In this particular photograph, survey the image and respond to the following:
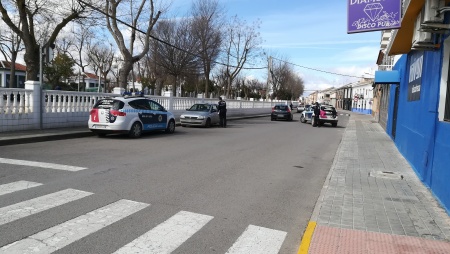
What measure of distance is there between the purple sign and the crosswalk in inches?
270

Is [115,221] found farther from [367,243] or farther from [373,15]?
[373,15]

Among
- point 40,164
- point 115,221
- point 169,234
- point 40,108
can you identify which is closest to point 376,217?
point 169,234

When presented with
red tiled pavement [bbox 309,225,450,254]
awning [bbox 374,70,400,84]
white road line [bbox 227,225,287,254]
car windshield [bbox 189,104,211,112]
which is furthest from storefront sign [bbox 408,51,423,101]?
car windshield [bbox 189,104,211,112]

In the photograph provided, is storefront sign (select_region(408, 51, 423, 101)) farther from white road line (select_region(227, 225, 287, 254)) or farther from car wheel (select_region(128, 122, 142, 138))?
car wheel (select_region(128, 122, 142, 138))

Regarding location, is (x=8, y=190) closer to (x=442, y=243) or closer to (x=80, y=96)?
(x=442, y=243)

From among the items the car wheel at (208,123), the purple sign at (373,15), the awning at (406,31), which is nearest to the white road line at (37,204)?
the awning at (406,31)

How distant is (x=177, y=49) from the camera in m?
33.1

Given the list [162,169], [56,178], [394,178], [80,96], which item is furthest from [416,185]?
[80,96]

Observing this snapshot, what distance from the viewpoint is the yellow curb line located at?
4175 mm

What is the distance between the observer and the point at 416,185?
306 inches

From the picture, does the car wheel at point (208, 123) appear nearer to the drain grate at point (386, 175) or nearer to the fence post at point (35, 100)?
the fence post at point (35, 100)

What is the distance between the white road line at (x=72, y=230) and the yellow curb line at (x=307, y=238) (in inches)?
94.3

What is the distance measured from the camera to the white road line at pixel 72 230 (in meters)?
3.87

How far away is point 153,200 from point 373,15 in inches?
294
